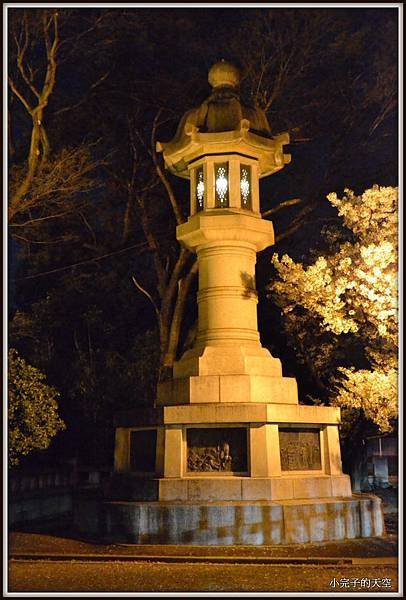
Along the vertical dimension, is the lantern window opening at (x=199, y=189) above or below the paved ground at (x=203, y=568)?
above

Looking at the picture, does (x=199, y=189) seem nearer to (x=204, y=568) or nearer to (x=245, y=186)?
(x=245, y=186)

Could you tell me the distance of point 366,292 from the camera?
Result: 13.8m

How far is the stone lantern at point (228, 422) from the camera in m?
11.9

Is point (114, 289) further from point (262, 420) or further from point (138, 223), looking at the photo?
point (262, 420)

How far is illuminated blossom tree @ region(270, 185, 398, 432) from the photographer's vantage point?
45.1ft

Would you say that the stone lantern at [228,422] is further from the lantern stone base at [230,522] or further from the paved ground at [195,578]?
the paved ground at [195,578]

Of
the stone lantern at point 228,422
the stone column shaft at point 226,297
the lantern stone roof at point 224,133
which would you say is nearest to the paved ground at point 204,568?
the stone lantern at point 228,422

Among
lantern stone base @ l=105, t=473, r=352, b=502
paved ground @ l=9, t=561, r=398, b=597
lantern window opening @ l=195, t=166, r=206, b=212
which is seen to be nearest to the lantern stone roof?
lantern window opening @ l=195, t=166, r=206, b=212

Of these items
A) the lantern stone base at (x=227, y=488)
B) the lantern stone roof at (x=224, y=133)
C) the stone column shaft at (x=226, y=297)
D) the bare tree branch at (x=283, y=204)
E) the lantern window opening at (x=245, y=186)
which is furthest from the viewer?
the bare tree branch at (x=283, y=204)

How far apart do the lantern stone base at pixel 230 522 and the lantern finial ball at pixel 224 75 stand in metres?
8.81

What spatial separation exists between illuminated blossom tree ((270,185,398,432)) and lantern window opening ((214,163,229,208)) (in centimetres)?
176

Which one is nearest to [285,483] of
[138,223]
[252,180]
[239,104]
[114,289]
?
[252,180]

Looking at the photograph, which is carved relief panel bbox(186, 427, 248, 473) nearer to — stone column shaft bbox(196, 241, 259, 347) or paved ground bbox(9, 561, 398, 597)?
stone column shaft bbox(196, 241, 259, 347)

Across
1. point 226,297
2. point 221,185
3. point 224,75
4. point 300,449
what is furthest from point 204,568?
point 224,75
